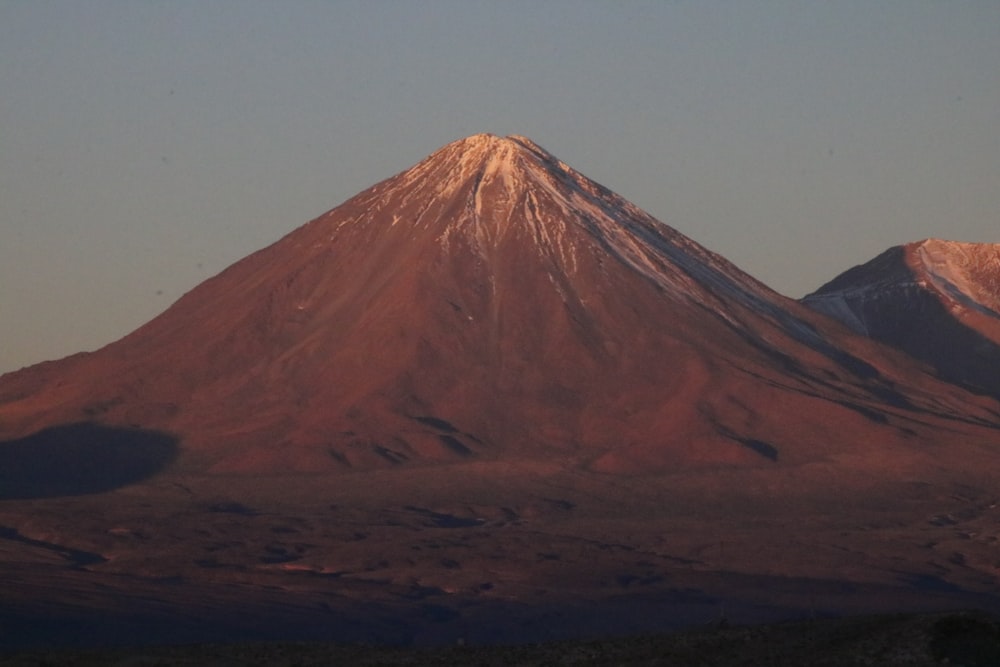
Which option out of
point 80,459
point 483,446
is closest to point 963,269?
point 483,446

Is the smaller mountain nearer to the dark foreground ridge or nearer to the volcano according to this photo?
the volcano

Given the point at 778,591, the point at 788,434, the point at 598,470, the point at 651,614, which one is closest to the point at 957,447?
the point at 788,434

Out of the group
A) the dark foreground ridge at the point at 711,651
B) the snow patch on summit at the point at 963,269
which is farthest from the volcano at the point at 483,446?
the snow patch on summit at the point at 963,269

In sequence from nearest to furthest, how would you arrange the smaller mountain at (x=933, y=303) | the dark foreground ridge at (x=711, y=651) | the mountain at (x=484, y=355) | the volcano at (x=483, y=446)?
the dark foreground ridge at (x=711, y=651)
the volcano at (x=483, y=446)
the mountain at (x=484, y=355)
the smaller mountain at (x=933, y=303)

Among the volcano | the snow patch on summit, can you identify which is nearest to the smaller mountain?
the snow patch on summit

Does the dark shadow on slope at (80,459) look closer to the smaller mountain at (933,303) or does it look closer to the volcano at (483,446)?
the volcano at (483,446)

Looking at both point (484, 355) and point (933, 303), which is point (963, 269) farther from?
point (484, 355)

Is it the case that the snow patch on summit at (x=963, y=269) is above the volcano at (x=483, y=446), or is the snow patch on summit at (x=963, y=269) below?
above
